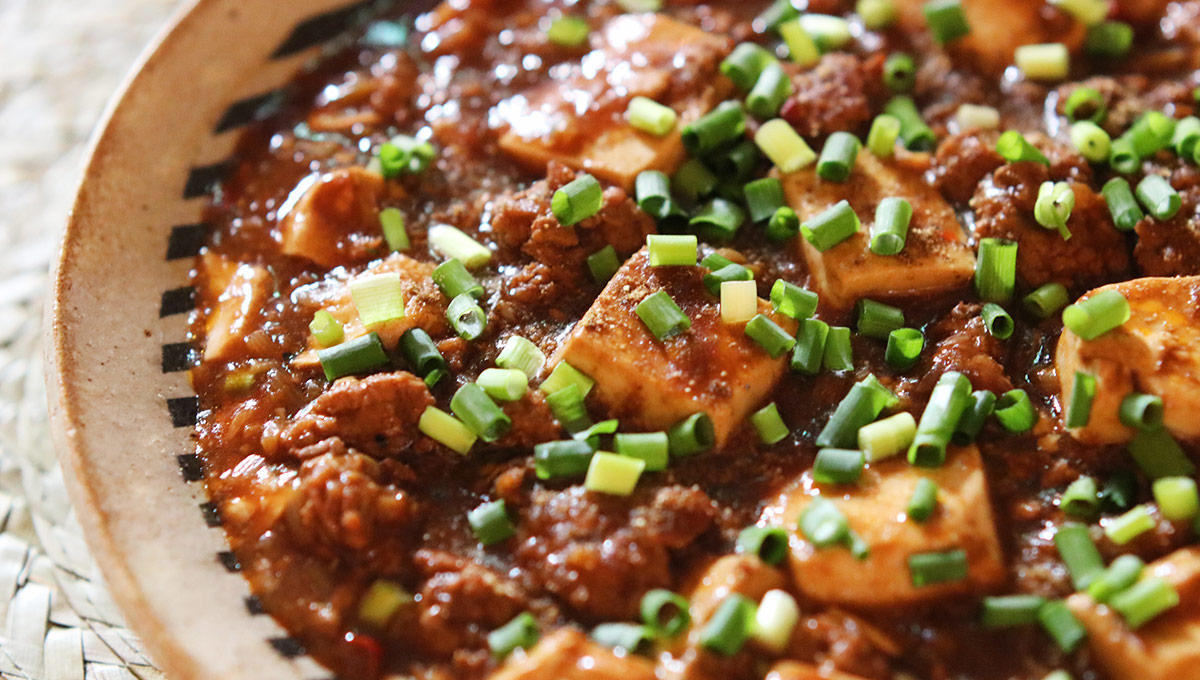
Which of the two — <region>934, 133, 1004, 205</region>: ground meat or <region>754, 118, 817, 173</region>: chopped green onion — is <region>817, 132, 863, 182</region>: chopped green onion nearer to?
<region>754, 118, 817, 173</region>: chopped green onion

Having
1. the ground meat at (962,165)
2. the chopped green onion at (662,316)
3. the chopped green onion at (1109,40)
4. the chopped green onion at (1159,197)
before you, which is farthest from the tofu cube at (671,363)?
the chopped green onion at (1109,40)

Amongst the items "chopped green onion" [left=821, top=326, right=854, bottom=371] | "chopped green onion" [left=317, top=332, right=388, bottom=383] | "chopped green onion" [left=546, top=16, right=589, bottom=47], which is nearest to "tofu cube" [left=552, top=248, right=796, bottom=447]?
"chopped green onion" [left=821, top=326, right=854, bottom=371]

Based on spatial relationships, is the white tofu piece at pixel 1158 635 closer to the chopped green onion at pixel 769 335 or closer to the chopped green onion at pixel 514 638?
the chopped green onion at pixel 769 335

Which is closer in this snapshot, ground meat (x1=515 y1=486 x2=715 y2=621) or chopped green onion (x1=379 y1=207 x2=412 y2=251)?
ground meat (x1=515 y1=486 x2=715 y2=621)

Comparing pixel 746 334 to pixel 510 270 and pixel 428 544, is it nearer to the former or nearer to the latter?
pixel 510 270

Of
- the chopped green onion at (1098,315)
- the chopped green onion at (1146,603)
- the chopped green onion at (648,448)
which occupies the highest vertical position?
the chopped green onion at (648,448)

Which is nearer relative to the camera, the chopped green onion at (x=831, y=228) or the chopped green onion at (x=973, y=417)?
the chopped green onion at (x=973, y=417)

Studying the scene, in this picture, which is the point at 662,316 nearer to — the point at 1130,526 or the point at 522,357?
the point at 522,357
